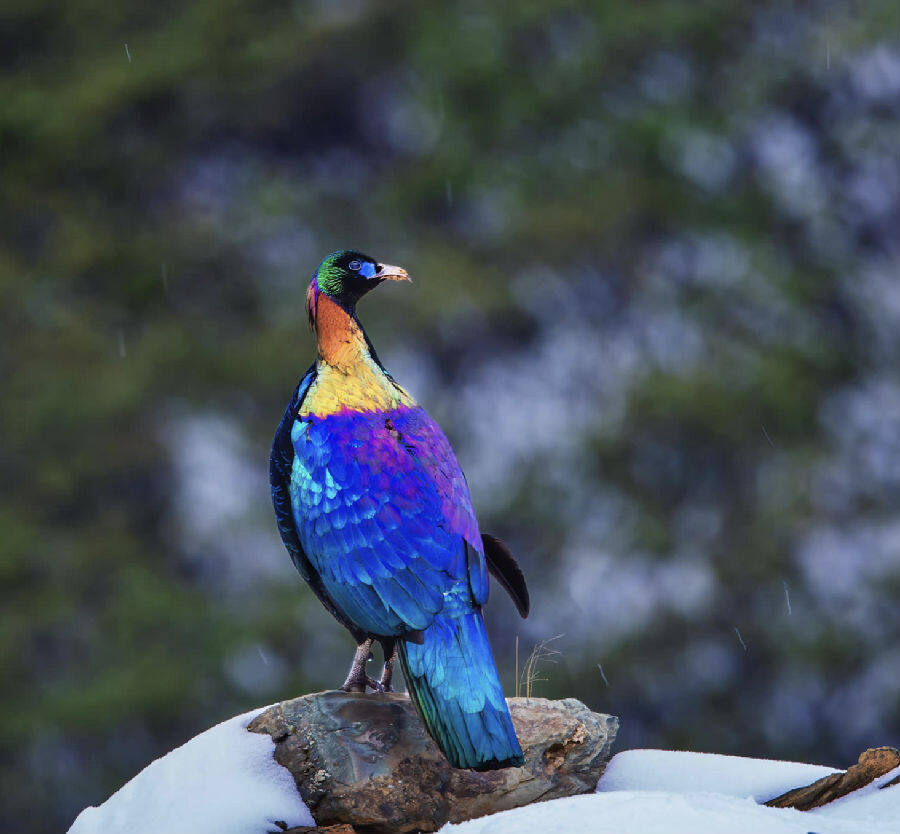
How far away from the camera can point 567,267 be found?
1111cm

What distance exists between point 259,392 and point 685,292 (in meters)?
3.82

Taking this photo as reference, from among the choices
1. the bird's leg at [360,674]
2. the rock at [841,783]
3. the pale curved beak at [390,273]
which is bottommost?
the rock at [841,783]

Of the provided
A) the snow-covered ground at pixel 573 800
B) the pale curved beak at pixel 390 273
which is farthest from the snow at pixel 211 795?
the pale curved beak at pixel 390 273

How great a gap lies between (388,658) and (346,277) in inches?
56.9

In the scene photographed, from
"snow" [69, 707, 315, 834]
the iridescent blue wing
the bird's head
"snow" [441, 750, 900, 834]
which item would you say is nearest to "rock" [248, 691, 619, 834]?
"snow" [69, 707, 315, 834]

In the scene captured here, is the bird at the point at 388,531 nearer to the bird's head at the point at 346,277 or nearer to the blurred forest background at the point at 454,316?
the bird's head at the point at 346,277

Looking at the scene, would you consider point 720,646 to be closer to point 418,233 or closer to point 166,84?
point 418,233

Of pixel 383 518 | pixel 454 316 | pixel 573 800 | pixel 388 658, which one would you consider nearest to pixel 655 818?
pixel 573 800

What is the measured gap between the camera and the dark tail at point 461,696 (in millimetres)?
3887

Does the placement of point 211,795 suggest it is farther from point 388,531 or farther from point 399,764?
point 388,531

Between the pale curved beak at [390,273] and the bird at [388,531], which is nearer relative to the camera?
the bird at [388,531]

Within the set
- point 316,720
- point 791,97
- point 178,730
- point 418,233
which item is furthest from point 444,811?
point 791,97

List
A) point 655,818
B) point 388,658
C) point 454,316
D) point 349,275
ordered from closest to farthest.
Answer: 1. point 655,818
2. point 388,658
3. point 349,275
4. point 454,316

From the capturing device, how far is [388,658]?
14.7ft
